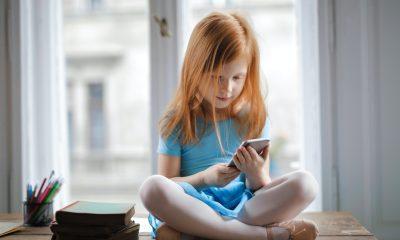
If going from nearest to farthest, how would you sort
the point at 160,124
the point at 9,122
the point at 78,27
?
the point at 160,124 < the point at 9,122 < the point at 78,27

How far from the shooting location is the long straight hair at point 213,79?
126 cm

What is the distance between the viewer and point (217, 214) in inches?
42.8

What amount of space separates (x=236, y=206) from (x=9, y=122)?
1.03 metres

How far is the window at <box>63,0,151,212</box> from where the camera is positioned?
22.2 feet

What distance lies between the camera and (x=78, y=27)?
22.8 feet

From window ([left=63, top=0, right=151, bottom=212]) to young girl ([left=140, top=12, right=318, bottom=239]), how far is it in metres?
5.42

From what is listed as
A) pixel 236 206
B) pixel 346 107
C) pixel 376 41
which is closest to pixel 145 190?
pixel 236 206

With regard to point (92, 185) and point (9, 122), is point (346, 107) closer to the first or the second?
point (9, 122)

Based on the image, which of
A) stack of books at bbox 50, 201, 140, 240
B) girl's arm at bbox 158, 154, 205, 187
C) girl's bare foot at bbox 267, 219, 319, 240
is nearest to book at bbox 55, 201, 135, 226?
stack of books at bbox 50, 201, 140, 240

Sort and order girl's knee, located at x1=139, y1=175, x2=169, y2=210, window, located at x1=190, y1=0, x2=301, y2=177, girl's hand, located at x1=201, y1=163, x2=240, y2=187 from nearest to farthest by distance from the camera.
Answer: girl's knee, located at x1=139, y1=175, x2=169, y2=210 < girl's hand, located at x1=201, y1=163, x2=240, y2=187 < window, located at x1=190, y1=0, x2=301, y2=177

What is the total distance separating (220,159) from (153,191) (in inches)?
14.1

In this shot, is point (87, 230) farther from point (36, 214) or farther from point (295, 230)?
point (295, 230)

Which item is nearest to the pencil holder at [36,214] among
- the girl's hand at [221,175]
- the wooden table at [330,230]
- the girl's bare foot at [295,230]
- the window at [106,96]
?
the wooden table at [330,230]

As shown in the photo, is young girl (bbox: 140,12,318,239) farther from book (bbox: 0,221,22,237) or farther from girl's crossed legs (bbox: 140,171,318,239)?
book (bbox: 0,221,22,237)
